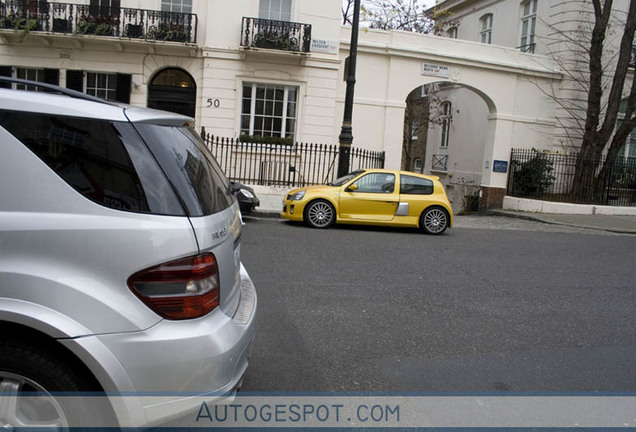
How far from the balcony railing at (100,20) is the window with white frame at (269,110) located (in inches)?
106

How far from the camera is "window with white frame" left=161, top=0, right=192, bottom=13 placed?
17047 mm

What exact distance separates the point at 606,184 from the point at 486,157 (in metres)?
4.31

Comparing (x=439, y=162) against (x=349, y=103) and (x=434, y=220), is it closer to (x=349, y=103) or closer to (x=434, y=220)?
(x=349, y=103)

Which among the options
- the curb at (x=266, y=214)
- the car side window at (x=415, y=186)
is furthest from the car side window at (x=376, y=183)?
the curb at (x=266, y=214)

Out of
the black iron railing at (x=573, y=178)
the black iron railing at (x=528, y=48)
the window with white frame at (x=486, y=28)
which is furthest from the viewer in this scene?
the window with white frame at (x=486, y=28)

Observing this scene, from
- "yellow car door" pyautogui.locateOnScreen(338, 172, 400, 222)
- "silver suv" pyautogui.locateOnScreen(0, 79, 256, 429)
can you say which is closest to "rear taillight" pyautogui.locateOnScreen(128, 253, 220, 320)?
"silver suv" pyautogui.locateOnScreen(0, 79, 256, 429)

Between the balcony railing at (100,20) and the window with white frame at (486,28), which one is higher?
the window with white frame at (486,28)

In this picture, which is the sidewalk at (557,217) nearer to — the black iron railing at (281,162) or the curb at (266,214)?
the curb at (266,214)

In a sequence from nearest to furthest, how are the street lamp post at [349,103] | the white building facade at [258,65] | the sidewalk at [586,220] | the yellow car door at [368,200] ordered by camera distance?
the yellow car door at [368,200]
the street lamp post at [349,103]
the sidewalk at [586,220]
the white building facade at [258,65]

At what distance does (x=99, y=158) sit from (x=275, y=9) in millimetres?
16374

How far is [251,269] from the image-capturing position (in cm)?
693

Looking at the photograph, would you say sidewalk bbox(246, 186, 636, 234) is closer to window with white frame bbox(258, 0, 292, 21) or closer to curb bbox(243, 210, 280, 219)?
curb bbox(243, 210, 280, 219)

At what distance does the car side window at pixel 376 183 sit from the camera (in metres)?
11.3

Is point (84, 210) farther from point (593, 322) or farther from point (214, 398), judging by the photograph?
point (593, 322)
